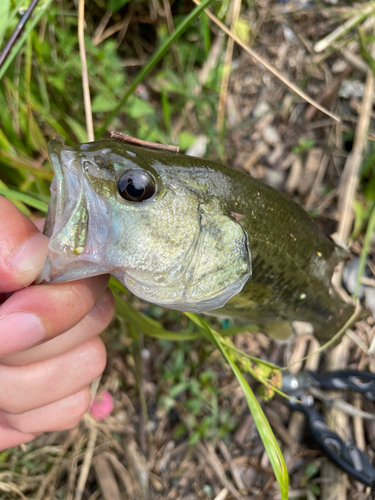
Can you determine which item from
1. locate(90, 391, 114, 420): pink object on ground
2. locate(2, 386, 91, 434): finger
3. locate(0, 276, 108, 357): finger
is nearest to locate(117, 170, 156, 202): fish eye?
locate(0, 276, 108, 357): finger

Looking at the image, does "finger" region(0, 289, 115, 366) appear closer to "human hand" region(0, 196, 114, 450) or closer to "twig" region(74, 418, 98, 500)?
"human hand" region(0, 196, 114, 450)

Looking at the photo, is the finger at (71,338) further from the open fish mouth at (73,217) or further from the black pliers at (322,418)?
the black pliers at (322,418)

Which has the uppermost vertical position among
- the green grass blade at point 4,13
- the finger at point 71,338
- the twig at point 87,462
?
the green grass blade at point 4,13

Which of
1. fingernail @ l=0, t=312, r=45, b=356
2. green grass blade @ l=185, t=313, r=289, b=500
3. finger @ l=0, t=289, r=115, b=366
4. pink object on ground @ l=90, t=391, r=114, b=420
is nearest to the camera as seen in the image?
fingernail @ l=0, t=312, r=45, b=356

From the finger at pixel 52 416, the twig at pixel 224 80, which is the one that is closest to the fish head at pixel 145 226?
the finger at pixel 52 416

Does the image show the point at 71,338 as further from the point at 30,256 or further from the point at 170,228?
the point at 170,228

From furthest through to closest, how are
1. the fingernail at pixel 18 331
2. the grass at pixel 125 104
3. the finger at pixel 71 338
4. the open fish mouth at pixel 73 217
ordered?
the grass at pixel 125 104, the finger at pixel 71 338, the fingernail at pixel 18 331, the open fish mouth at pixel 73 217

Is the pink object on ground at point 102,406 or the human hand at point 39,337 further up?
the human hand at point 39,337

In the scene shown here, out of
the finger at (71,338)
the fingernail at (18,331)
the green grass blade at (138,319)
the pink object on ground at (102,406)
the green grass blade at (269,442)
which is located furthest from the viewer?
the pink object on ground at (102,406)
